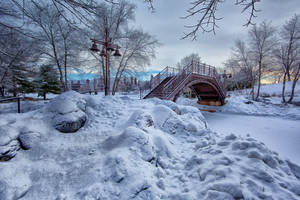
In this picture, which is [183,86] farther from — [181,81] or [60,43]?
[60,43]

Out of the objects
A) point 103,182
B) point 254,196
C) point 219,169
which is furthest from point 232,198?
point 103,182

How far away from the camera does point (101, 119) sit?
13.9ft

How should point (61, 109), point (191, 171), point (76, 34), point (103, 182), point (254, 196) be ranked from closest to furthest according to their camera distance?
1. point (254, 196)
2. point (103, 182)
3. point (191, 171)
4. point (61, 109)
5. point (76, 34)

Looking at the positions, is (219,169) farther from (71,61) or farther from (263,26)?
(263,26)

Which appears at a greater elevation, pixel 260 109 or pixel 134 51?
pixel 134 51

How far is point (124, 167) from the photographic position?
2.15m

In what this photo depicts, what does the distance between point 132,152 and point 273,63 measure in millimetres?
23940

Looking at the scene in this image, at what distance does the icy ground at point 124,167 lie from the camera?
1788 mm

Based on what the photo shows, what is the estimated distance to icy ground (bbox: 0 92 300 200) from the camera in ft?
5.87

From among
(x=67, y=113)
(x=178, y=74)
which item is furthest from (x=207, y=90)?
(x=67, y=113)

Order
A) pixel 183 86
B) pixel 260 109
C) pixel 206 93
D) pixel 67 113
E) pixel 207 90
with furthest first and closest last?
1. pixel 206 93
2. pixel 207 90
3. pixel 260 109
4. pixel 183 86
5. pixel 67 113

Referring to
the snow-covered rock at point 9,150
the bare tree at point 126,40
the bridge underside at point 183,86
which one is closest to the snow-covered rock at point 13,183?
the snow-covered rock at point 9,150

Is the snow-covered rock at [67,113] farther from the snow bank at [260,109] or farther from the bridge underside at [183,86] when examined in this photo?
the snow bank at [260,109]

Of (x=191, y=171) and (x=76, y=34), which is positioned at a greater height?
(x=76, y=34)
